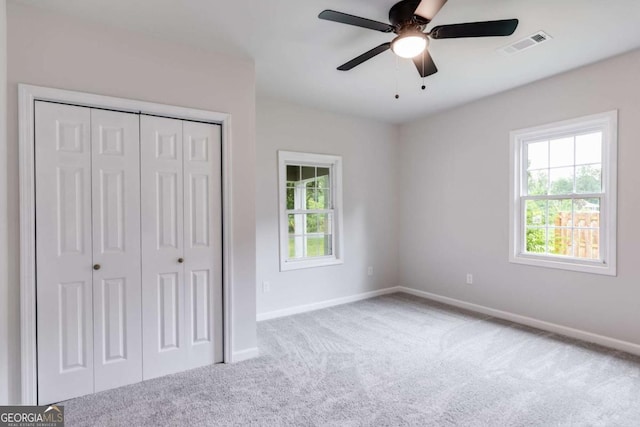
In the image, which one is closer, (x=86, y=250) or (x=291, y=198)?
(x=86, y=250)

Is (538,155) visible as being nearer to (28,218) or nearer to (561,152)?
(561,152)

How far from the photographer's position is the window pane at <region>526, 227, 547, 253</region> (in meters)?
3.60

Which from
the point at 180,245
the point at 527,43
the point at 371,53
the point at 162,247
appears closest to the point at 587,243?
the point at 527,43

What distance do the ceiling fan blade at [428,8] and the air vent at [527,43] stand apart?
1191mm

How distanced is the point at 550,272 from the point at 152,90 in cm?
413

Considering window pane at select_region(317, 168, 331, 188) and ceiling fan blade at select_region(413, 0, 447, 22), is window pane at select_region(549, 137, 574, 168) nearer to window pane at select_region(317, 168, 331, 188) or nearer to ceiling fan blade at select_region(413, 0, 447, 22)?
ceiling fan blade at select_region(413, 0, 447, 22)

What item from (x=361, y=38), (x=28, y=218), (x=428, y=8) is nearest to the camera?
(x=428, y=8)

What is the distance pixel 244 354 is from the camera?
290cm

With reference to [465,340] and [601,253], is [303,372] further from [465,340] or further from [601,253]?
[601,253]

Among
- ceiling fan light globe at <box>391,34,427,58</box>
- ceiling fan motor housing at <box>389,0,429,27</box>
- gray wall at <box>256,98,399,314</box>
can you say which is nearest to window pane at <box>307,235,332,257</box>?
gray wall at <box>256,98,399,314</box>

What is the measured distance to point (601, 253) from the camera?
123 inches

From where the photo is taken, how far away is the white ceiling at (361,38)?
219 centimetres

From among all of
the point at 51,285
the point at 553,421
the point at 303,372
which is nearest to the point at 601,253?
the point at 553,421

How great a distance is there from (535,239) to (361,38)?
9.39 ft
